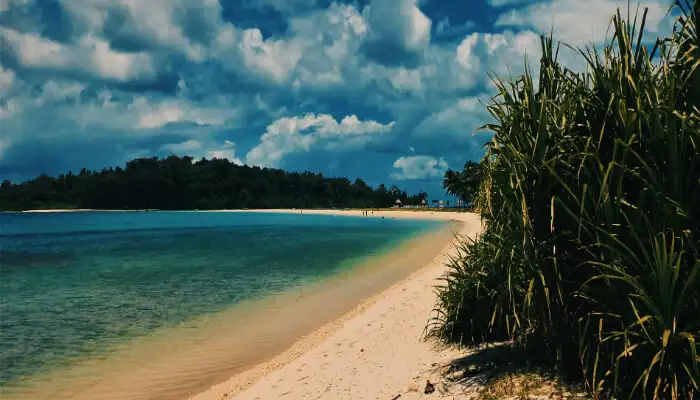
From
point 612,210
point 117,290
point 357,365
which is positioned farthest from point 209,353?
point 117,290

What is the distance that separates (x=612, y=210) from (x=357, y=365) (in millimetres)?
5461

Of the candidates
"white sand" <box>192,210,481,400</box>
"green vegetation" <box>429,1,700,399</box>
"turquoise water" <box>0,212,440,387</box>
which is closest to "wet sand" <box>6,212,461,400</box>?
"white sand" <box>192,210,481,400</box>

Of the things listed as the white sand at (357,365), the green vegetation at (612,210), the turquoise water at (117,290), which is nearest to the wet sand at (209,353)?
the white sand at (357,365)

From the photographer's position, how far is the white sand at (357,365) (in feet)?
24.2

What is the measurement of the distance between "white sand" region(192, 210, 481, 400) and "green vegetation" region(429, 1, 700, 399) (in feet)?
6.78

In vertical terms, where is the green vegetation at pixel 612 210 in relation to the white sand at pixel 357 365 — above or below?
above

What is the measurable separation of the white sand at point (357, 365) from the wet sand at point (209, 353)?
231 millimetres

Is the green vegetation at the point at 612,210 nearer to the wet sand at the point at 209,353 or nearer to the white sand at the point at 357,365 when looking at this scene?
the white sand at the point at 357,365

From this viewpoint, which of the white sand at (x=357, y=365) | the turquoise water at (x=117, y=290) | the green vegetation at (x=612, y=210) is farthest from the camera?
the turquoise water at (x=117, y=290)

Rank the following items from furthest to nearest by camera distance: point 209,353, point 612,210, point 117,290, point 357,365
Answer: point 117,290
point 209,353
point 357,365
point 612,210

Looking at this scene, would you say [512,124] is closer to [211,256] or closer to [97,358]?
[97,358]

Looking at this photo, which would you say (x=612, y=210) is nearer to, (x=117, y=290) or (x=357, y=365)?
(x=357, y=365)

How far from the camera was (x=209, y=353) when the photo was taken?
12.3 metres

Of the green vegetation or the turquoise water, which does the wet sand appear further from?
the green vegetation
